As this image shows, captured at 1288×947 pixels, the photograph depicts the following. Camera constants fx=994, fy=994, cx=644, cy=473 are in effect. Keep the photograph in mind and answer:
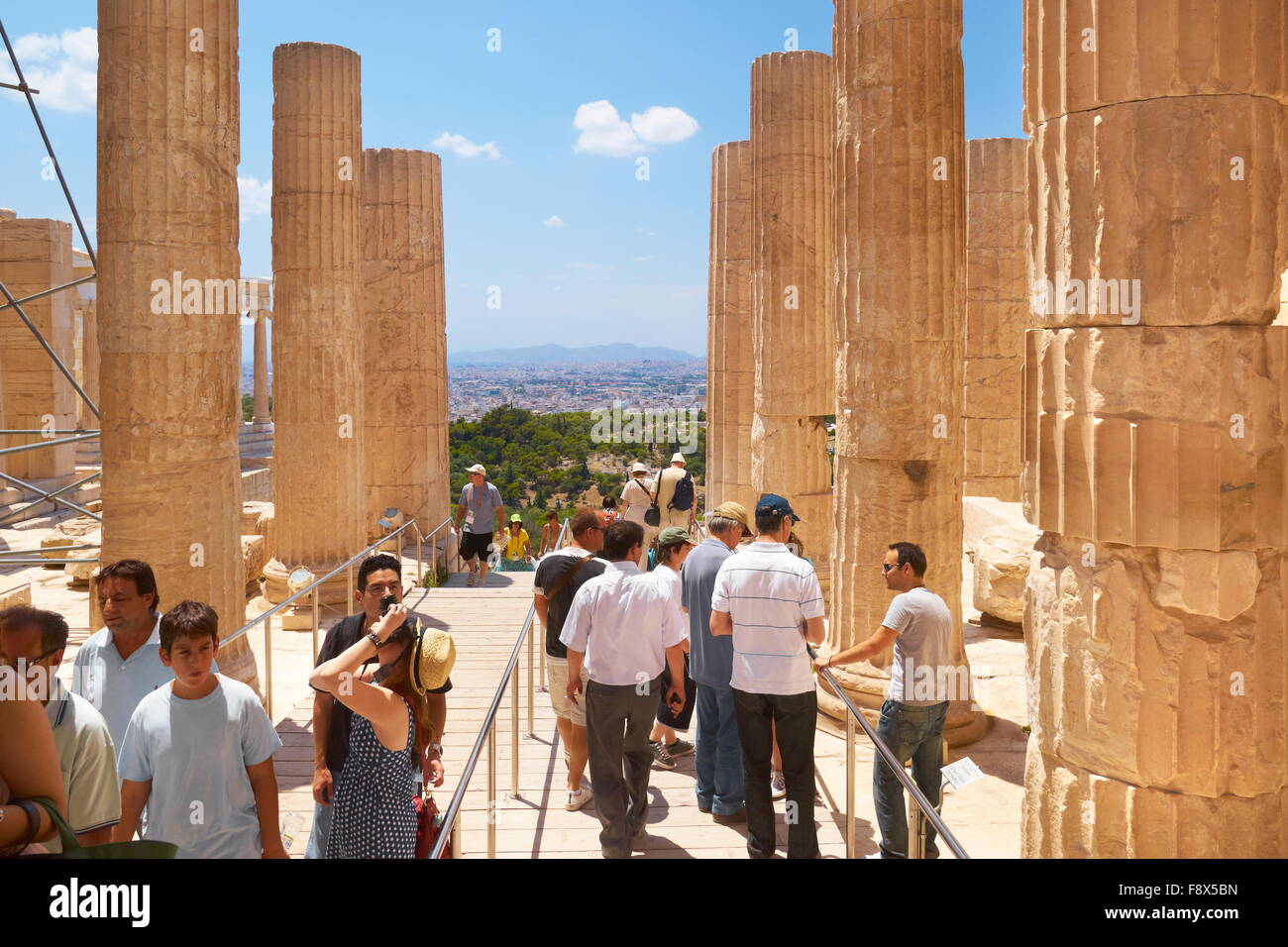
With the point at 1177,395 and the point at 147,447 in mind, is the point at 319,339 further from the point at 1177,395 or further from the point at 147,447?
the point at 1177,395

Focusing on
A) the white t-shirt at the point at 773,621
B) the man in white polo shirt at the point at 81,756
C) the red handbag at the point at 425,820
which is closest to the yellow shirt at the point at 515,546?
the white t-shirt at the point at 773,621

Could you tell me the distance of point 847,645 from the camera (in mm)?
8438

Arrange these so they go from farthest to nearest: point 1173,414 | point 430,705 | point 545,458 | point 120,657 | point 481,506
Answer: point 545,458 → point 481,506 → point 120,657 → point 430,705 → point 1173,414

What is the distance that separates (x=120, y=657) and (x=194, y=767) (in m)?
1.14

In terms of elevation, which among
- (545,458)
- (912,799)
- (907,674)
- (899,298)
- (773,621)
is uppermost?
(899,298)

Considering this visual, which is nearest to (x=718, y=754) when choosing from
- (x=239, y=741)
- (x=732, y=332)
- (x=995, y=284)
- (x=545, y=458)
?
(x=239, y=741)

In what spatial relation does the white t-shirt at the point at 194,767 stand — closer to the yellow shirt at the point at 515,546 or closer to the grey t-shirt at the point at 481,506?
the grey t-shirt at the point at 481,506

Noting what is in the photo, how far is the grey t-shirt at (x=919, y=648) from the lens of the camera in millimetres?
5297

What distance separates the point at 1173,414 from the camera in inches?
148

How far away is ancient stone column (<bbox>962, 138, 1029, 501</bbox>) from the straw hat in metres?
14.6

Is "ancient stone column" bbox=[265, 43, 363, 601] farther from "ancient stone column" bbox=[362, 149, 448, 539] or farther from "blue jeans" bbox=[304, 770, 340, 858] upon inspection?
"blue jeans" bbox=[304, 770, 340, 858]

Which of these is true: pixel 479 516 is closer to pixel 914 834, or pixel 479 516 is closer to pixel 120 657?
pixel 120 657

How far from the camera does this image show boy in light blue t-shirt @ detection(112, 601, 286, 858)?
3.83 m

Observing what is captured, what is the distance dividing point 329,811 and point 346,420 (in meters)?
9.23
